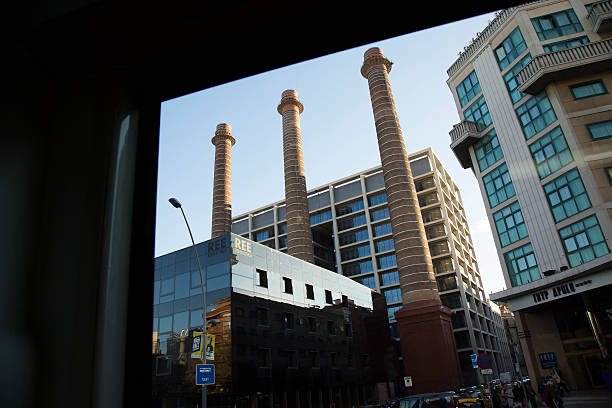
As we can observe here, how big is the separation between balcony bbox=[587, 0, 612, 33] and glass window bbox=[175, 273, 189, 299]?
30295 millimetres

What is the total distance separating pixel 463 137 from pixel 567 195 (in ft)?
30.4

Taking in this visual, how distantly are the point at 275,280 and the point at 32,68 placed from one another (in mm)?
26323

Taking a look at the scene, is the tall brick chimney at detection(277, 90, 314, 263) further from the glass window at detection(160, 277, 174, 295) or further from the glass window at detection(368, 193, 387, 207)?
the glass window at detection(160, 277, 174, 295)

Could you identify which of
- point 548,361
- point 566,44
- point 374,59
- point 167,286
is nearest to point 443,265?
point 374,59

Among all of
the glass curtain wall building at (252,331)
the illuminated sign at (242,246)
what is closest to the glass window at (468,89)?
the glass curtain wall building at (252,331)

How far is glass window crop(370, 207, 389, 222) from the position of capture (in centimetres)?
6076

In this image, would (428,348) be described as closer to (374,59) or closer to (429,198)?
(429,198)

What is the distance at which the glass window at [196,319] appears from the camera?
2373 centimetres

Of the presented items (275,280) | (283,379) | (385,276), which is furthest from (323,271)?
(385,276)

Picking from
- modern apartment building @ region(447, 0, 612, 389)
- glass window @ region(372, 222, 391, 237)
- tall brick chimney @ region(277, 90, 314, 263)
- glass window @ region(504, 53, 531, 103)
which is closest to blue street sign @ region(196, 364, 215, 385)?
modern apartment building @ region(447, 0, 612, 389)

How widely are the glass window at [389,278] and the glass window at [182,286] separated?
37.3 metres

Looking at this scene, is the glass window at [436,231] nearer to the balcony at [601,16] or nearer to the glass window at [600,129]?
the glass window at [600,129]

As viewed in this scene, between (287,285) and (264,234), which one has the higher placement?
(264,234)

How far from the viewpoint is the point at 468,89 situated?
3316 cm
